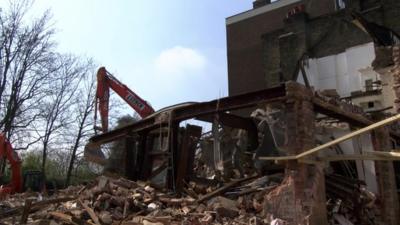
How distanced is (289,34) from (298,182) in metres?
20.0

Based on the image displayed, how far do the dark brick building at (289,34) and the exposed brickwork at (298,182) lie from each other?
53.9 feet

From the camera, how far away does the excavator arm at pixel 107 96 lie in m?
19.2

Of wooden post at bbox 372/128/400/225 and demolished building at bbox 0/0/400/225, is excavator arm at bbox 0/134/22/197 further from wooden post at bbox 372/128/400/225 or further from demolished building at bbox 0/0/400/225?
wooden post at bbox 372/128/400/225

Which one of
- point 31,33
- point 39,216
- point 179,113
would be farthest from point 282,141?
point 31,33

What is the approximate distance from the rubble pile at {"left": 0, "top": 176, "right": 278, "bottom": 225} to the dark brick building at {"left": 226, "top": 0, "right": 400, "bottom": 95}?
53.9 ft

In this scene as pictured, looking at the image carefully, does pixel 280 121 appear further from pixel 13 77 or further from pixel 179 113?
pixel 13 77

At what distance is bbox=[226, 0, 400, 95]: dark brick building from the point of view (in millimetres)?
25484

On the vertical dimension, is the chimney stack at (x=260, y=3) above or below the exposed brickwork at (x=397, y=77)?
above

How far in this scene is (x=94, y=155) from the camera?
17.0 m

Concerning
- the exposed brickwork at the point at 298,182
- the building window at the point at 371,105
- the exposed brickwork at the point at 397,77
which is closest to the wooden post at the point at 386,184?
the exposed brickwork at the point at 397,77

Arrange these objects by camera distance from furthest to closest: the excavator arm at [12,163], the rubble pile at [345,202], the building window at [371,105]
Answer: the building window at [371,105], the excavator arm at [12,163], the rubble pile at [345,202]

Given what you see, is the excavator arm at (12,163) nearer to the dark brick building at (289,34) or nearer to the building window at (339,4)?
the dark brick building at (289,34)

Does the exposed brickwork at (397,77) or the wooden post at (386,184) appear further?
the exposed brickwork at (397,77)

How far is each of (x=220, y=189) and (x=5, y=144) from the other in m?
10.9
